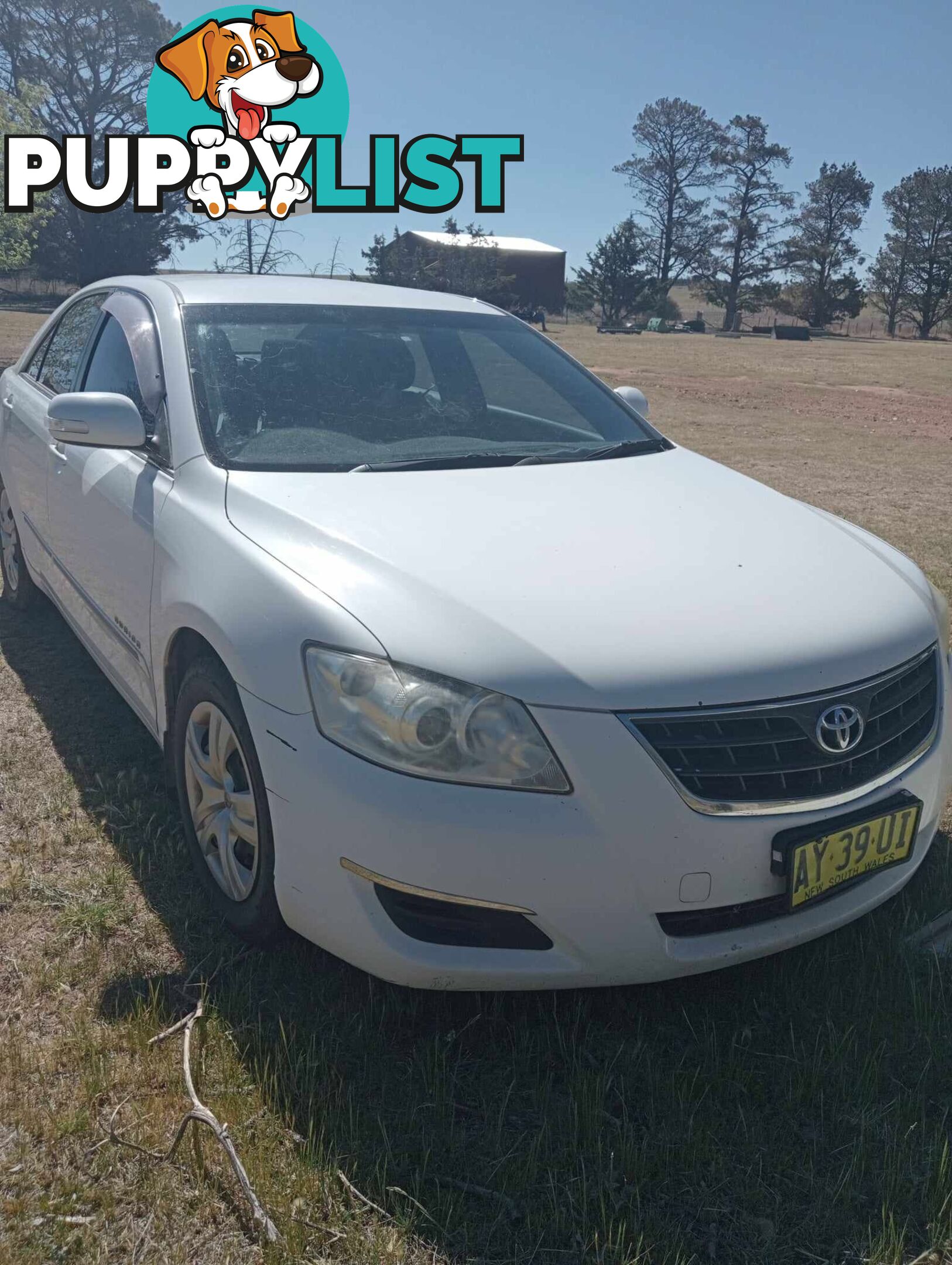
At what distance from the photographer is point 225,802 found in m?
2.63

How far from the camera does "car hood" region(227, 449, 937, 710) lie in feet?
7.00

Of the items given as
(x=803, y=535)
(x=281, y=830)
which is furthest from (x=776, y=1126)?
(x=803, y=535)

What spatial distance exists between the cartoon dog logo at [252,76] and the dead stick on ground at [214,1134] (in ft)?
80.3

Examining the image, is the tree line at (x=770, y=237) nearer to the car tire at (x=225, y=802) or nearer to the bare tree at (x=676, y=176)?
the bare tree at (x=676, y=176)

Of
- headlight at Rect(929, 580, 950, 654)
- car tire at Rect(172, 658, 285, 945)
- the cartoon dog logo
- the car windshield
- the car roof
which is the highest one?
the cartoon dog logo

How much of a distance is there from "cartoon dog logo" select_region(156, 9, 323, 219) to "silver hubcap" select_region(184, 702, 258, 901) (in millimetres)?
23764

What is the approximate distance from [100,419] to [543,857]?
1887mm

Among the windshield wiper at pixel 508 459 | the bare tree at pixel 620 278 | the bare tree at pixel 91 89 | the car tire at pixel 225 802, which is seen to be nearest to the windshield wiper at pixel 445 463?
the windshield wiper at pixel 508 459

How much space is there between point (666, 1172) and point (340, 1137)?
2.01 feet

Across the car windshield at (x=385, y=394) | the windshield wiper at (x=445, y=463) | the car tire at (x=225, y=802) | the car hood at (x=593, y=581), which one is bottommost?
the car tire at (x=225, y=802)

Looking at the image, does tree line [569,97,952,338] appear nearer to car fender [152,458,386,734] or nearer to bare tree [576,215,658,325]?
bare tree [576,215,658,325]

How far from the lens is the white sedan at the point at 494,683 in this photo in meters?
2.08

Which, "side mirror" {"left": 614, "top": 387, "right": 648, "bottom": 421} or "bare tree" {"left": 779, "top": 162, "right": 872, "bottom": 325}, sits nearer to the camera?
"side mirror" {"left": 614, "top": 387, "right": 648, "bottom": 421}

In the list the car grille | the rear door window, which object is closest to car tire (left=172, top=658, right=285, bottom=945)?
the car grille
